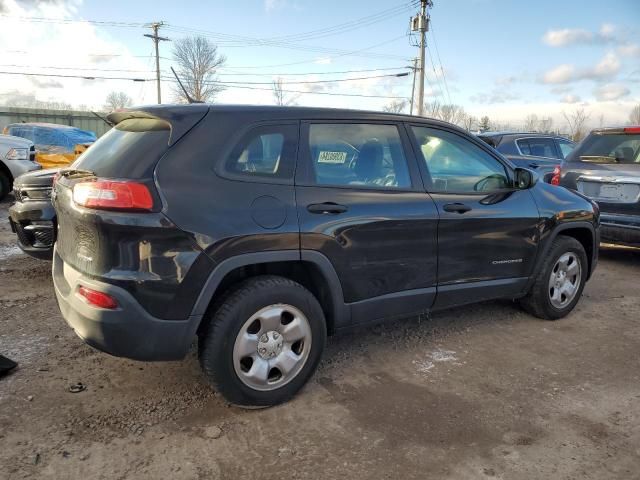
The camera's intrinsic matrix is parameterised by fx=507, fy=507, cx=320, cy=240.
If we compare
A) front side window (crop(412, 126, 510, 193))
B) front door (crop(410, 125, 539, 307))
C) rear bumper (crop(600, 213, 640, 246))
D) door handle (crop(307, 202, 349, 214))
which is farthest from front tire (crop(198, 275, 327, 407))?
rear bumper (crop(600, 213, 640, 246))

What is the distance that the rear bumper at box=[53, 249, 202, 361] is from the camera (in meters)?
2.57

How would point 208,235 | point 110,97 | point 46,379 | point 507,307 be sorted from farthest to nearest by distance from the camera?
point 110,97, point 507,307, point 46,379, point 208,235

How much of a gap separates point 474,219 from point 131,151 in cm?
240

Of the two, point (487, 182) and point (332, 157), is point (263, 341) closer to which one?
point (332, 157)

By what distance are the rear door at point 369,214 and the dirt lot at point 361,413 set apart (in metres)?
0.55

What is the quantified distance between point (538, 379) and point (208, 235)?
2.42 meters

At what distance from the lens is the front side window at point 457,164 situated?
365 centimetres

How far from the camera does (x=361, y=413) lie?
2971 millimetres

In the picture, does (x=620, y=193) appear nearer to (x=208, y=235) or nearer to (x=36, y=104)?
(x=208, y=235)

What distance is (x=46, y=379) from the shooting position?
3.25 m

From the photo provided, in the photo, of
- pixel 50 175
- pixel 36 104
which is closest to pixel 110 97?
pixel 36 104

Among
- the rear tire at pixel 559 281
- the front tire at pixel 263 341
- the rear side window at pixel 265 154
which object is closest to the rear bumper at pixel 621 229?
the rear tire at pixel 559 281

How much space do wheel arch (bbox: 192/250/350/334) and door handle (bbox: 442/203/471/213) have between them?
1.04 m

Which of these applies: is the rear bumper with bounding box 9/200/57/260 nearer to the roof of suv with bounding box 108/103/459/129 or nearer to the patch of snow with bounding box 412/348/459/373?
the roof of suv with bounding box 108/103/459/129
